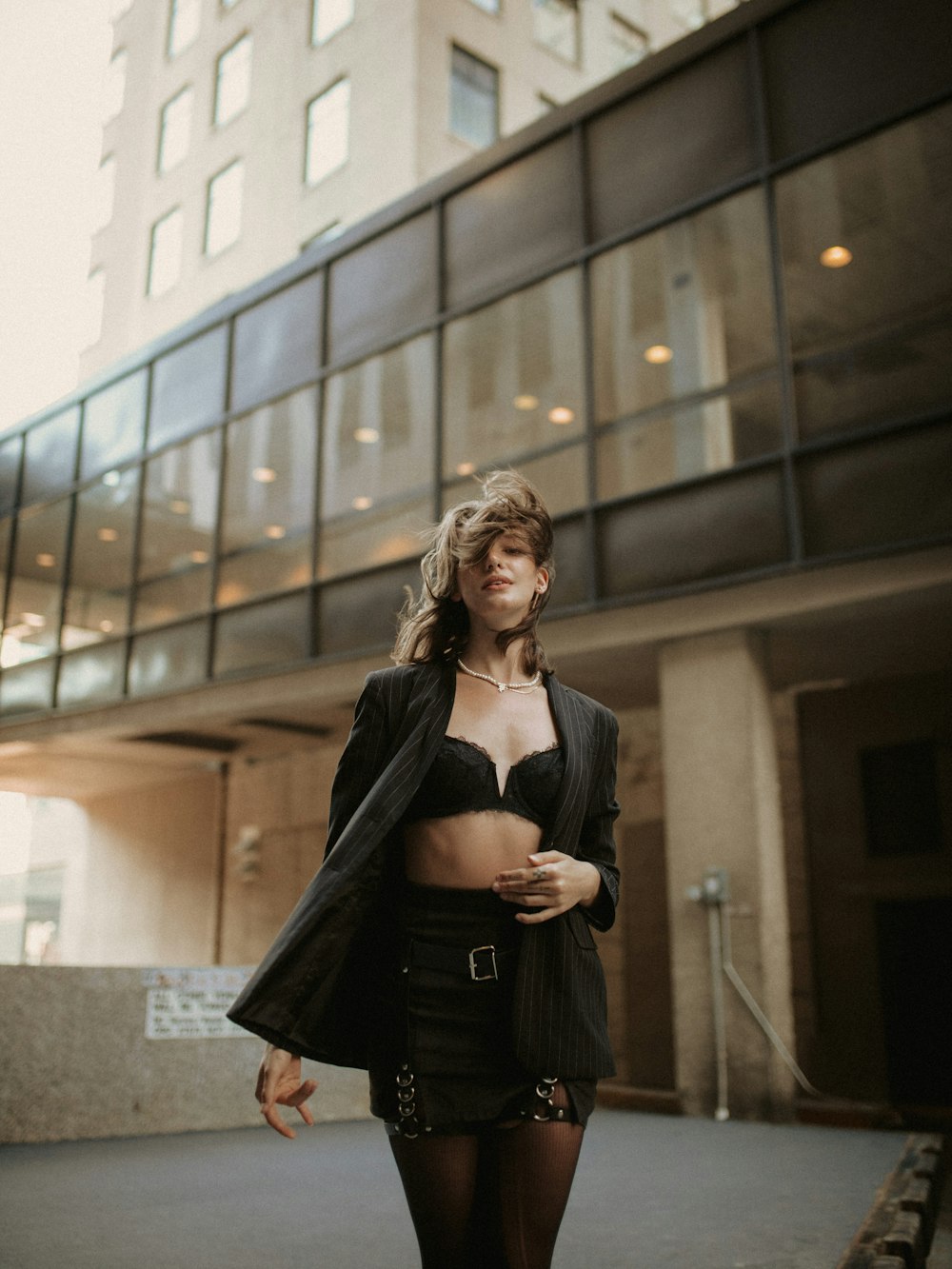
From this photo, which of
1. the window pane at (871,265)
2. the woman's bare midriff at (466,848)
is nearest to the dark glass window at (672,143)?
the window pane at (871,265)

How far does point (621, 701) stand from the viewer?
44.7ft

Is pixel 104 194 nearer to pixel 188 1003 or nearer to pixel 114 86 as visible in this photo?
pixel 114 86

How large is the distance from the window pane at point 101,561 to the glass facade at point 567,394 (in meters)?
A: 0.05

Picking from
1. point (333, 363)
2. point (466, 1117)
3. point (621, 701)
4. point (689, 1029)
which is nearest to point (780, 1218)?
point (466, 1117)

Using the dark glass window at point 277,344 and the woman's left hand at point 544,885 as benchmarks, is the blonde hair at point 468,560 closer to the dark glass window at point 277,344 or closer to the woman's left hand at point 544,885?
the woman's left hand at point 544,885

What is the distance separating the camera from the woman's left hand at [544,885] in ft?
6.93

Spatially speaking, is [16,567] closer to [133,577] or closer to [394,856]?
[133,577]

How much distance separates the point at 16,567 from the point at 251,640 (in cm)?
692

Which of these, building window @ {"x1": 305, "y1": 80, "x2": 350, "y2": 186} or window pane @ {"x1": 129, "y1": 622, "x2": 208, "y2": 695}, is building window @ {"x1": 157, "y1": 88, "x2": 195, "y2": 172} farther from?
window pane @ {"x1": 129, "y1": 622, "x2": 208, "y2": 695}

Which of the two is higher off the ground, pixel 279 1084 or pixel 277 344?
pixel 277 344

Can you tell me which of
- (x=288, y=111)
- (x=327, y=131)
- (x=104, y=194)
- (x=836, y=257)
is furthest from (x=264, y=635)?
(x=104, y=194)

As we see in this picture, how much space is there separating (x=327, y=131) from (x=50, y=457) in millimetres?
8283

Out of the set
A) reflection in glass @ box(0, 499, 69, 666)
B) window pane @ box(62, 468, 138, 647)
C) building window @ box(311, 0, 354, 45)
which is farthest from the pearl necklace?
building window @ box(311, 0, 354, 45)

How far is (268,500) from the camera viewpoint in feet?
50.7
